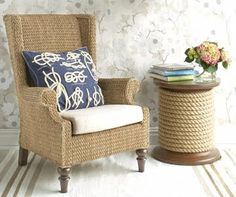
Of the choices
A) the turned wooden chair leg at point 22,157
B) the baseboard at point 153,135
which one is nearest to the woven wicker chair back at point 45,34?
the turned wooden chair leg at point 22,157

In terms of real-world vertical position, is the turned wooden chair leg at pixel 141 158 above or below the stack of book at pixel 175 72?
below

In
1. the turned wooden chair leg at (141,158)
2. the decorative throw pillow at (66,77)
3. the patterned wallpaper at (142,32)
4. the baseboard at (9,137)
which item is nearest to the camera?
the decorative throw pillow at (66,77)

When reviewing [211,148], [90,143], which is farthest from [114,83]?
[211,148]

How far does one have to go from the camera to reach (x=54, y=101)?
8.50ft

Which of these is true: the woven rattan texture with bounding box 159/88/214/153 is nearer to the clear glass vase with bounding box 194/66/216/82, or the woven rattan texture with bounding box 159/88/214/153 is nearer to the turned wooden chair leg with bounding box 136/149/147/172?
the clear glass vase with bounding box 194/66/216/82

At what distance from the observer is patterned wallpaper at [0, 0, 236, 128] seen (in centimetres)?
335

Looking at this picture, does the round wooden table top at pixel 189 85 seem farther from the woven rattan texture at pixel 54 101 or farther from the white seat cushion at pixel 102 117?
the white seat cushion at pixel 102 117

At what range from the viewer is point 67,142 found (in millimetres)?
2514

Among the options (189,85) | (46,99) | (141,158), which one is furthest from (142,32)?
(46,99)

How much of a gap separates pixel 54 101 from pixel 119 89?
0.56m

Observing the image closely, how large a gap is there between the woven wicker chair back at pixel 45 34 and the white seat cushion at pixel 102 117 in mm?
473

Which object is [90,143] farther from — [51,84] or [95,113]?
[51,84]

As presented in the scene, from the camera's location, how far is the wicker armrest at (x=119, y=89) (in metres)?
2.97

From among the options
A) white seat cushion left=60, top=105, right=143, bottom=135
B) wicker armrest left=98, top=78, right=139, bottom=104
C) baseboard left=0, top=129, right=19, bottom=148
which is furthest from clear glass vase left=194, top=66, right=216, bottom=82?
baseboard left=0, top=129, right=19, bottom=148
